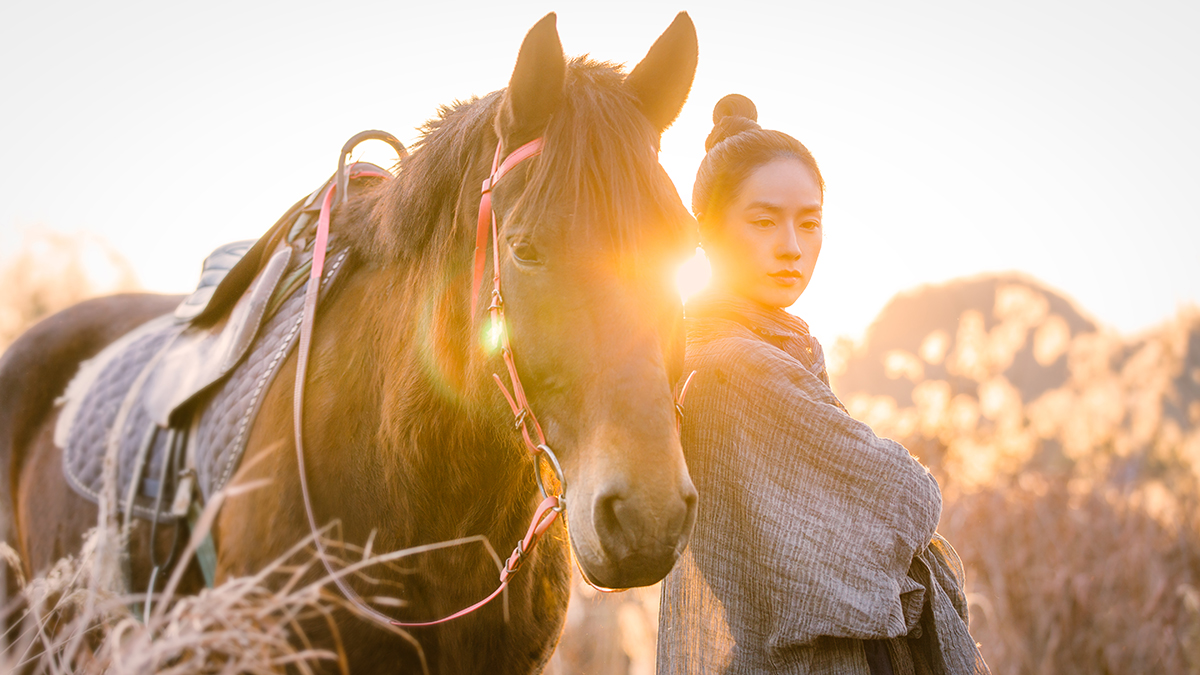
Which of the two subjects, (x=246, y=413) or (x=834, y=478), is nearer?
(x=834, y=478)

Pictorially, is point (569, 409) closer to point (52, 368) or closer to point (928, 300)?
point (52, 368)

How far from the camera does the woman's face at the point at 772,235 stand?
171cm

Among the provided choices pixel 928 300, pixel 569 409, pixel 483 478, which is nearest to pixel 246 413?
pixel 483 478

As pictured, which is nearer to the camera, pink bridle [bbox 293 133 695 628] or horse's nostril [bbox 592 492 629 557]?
horse's nostril [bbox 592 492 629 557]

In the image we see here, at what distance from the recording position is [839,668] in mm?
1460

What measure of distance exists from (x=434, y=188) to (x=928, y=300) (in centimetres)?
1654

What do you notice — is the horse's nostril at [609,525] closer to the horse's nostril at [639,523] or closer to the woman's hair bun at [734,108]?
the horse's nostril at [639,523]

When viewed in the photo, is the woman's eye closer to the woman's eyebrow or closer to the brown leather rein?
the brown leather rein

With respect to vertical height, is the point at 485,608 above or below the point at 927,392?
above

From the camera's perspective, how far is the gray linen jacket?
4.69ft

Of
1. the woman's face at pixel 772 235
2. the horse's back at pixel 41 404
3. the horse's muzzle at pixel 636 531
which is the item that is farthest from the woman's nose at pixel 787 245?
the horse's back at pixel 41 404

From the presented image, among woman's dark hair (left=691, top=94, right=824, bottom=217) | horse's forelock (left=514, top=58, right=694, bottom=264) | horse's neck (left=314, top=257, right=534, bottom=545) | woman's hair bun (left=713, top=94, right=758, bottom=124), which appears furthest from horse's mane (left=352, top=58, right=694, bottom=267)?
woman's hair bun (left=713, top=94, right=758, bottom=124)

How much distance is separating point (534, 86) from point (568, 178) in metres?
0.24

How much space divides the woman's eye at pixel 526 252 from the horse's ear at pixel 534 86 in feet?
0.91
